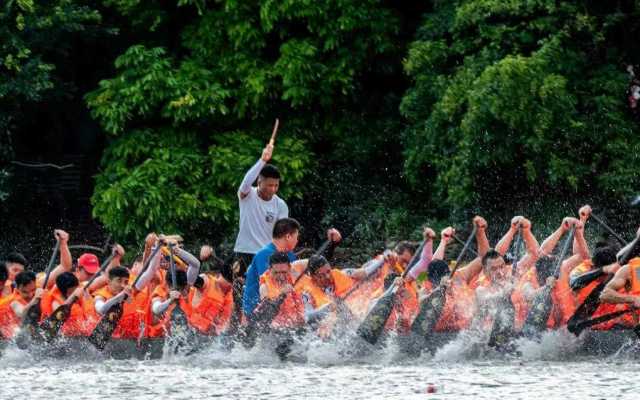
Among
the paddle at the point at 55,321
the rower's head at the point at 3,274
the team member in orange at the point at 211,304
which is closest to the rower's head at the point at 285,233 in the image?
the team member in orange at the point at 211,304

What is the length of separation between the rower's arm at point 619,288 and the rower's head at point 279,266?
7.68 feet

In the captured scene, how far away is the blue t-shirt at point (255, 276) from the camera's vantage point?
1366cm

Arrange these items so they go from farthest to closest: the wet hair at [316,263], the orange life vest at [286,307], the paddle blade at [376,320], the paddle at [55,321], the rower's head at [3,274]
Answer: the rower's head at [3,274] → the paddle at [55,321] → the wet hair at [316,263] → the paddle blade at [376,320] → the orange life vest at [286,307]

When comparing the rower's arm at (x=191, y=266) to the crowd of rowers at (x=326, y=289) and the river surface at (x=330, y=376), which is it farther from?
the river surface at (x=330, y=376)

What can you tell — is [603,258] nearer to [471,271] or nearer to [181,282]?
[471,271]

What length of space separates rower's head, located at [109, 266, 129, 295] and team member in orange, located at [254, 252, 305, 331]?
1.37 meters

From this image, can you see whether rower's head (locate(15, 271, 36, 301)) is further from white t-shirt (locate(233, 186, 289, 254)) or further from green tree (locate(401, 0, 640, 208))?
green tree (locate(401, 0, 640, 208))

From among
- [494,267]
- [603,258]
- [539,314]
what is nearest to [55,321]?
[494,267]

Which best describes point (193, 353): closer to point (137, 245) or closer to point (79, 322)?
point (79, 322)

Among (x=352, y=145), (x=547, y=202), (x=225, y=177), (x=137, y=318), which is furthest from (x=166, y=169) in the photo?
(x=137, y=318)

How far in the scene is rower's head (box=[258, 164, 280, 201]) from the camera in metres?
14.1

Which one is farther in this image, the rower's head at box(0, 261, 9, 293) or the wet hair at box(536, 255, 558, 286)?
the rower's head at box(0, 261, 9, 293)

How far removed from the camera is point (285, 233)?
44.3ft

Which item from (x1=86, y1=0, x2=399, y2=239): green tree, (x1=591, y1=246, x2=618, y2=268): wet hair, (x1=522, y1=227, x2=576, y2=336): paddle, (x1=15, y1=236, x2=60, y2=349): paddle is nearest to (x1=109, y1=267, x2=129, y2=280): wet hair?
(x1=15, y1=236, x2=60, y2=349): paddle
